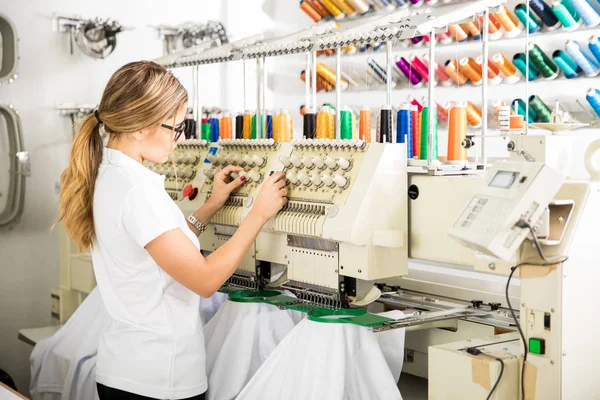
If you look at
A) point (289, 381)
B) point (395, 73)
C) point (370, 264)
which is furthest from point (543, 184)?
point (395, 73)

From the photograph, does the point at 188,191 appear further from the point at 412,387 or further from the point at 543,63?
the point at 543,63

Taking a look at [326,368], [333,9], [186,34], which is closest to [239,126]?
[326,368]

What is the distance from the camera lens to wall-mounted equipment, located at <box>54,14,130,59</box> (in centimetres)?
429

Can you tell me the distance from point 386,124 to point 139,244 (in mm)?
856

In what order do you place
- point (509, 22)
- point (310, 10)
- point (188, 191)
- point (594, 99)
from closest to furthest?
1. point (188, 191)
2. point (594, 99)
3. point (509, 22)
4. point (310, 10)

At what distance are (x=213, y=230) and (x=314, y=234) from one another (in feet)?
2.19

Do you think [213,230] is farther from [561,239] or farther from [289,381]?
[561,239]

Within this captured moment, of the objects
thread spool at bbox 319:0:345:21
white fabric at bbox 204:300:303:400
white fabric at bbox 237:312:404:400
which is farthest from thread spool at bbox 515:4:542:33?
white fabric at bbox 237:312:404:400

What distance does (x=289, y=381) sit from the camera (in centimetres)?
223

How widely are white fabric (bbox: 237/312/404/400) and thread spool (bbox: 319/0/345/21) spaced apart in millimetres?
3031

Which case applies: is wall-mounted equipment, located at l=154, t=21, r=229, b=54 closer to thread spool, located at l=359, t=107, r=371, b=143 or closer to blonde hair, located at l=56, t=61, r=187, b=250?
thread spool, located at l=359, t=107, r=371, b=143

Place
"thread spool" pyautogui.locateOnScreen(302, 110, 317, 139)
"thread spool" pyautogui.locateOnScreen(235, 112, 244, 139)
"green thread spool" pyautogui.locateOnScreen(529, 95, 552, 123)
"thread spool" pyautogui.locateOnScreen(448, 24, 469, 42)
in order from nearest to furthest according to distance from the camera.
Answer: "thread spool" pyautogui.locateOnScreen(302, 110, 317, 139), "thread spool" pyautogui.locateOnScreen(235, 112, 244, 139), "green thread spool" pyautogui.locateOnScreen(529, 95, 552, 123), "thread spool" pyautogui.locateOnScreen(448, 24, 469, 42)

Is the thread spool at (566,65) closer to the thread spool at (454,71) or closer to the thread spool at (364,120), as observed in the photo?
the thread spool at (454,71)

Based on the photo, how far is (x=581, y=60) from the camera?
3.75 metres
